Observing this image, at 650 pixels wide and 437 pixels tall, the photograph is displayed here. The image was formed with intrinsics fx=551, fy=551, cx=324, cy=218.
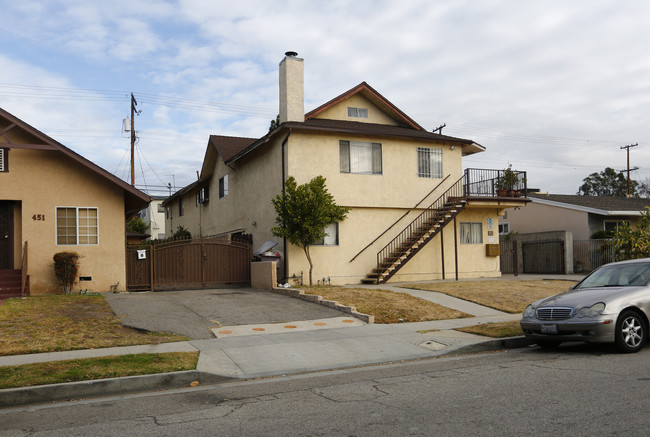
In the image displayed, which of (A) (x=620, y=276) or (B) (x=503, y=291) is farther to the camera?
(B) (x=503, y=291)

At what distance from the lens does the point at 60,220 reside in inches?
681

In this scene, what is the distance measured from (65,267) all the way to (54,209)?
1982mm

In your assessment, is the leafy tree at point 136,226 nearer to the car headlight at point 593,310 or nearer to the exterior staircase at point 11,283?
the exterior staircase at point 11,283

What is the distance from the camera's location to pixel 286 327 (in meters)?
12.1

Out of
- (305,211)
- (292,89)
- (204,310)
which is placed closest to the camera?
(204,310)

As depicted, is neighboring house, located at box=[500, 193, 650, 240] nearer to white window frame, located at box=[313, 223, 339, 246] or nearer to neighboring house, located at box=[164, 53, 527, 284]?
neighboring house, located at box=[164, 53, 527, 284]

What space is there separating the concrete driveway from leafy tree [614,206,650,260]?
47.3 feet

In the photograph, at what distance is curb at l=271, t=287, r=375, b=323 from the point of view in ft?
42.7

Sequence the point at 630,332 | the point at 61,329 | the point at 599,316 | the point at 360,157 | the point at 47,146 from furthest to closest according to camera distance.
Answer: the point at 360,157 → the point at 47,146 → the point at 61,329 → the point at 630,332 → the point at 599,316

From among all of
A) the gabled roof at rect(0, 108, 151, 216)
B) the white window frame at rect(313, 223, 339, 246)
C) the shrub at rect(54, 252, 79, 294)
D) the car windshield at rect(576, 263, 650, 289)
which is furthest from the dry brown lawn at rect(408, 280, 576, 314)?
the shrub at rect(54, 252, 79, 294)

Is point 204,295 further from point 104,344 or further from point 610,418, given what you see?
point 610,418

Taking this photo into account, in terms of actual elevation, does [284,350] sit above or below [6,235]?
Answer: below

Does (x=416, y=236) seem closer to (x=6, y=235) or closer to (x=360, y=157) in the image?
(x=360, y=157)

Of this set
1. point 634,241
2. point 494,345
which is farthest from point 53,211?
point 634,241
